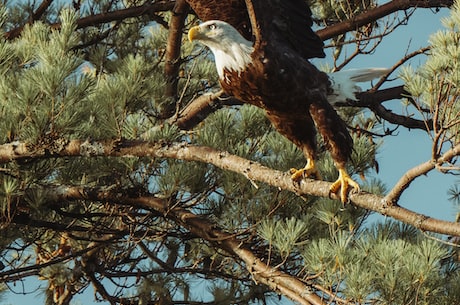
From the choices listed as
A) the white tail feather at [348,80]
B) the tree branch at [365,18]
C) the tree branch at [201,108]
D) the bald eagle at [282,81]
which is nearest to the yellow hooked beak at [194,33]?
the bald eagle at [282,81]

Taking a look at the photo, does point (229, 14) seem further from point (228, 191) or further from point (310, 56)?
point (228, 191)

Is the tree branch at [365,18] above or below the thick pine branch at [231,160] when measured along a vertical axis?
above

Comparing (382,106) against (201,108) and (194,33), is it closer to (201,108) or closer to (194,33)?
(201,108)

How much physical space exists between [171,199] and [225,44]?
2.31 ft

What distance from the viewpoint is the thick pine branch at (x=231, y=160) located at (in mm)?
2800

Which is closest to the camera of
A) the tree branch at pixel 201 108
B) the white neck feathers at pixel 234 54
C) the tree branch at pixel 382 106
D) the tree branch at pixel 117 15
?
the white neck feathers at pixel 234 54

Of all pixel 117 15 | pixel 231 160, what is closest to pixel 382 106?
pixel 117 15

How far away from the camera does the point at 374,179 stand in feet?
13.2

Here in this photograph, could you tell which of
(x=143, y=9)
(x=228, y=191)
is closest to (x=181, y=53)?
(x=143, y=9)

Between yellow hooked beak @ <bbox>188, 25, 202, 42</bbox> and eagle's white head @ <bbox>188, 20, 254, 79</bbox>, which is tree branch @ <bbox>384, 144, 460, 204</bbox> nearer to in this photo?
eagle's white head @ <bbox>188, 20, 254, 79</bbox>

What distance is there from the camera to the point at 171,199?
3904 millimetres

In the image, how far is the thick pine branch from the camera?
110 inches

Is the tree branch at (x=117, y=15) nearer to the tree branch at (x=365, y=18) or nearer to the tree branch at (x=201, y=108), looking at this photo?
the tree branch at (x=201, y=108)

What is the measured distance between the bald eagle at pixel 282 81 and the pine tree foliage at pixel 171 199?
0.62 ft
